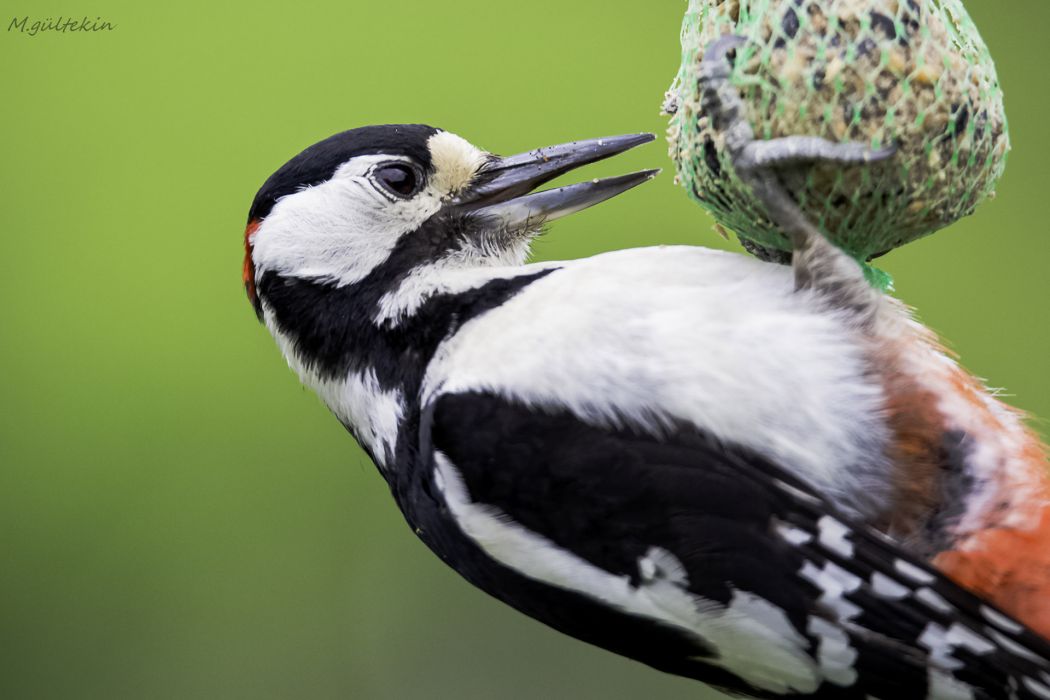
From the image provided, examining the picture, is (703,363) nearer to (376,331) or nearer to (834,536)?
(834,536)

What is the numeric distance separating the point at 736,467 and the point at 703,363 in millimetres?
134

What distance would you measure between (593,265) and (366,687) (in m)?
2.19

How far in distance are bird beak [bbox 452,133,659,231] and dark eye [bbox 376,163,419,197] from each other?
7cm

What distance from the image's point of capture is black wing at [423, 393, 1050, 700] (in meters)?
1.57

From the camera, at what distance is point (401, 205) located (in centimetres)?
198

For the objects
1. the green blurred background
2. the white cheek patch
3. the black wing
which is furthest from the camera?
the green blurred background

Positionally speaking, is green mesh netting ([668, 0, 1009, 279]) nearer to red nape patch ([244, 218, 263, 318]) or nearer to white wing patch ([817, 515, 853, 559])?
white wing patch ([817, 515, 853, 559])

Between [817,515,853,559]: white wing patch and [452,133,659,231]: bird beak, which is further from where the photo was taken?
[452,133,659,231]: bird beak

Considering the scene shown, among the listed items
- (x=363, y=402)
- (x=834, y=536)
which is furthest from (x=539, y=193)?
(x=834, y=536)

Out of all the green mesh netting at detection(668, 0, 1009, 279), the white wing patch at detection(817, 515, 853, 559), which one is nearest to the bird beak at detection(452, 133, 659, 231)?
the green mesh netting at detection(668, 0, 1009, 279)

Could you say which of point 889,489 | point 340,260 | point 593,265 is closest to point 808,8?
point 593,265

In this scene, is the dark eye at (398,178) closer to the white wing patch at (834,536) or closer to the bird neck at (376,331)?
the bird neck at (376,331)

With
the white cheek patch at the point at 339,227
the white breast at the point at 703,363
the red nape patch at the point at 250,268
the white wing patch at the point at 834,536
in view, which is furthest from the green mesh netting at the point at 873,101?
the red nape patch at the point at 250,268

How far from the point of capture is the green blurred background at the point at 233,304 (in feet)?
9.83
